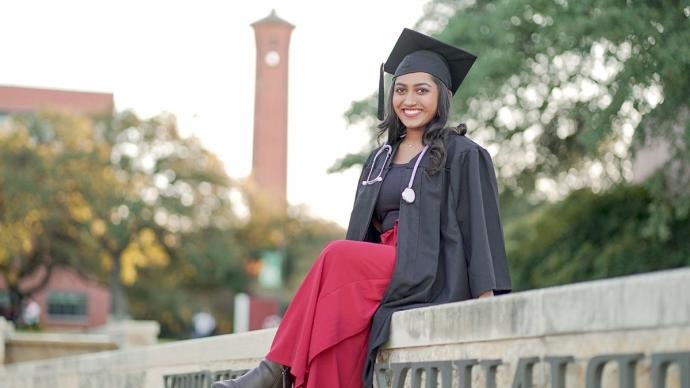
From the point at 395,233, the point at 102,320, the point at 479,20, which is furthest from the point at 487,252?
the point at 102,320

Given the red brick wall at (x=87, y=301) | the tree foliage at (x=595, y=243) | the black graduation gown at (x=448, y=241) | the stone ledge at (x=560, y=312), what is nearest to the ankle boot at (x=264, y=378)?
the black graduation gown at (x=448, y=241)

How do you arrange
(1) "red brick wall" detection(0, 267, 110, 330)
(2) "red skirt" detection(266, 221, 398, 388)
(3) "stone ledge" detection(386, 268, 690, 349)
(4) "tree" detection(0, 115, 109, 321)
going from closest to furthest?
(3) "stone ledge" detection(386, 268, 690, 349)
(2) "red skirt" detection(266, 221, 398, 388)
(4) "tree" detection(0, 115, 109, 321)
(1) "red brick wall" detection(0, 267, 110, 330)

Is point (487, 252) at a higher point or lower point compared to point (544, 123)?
lower

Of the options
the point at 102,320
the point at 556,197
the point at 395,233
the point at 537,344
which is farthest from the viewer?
the point at 102,320

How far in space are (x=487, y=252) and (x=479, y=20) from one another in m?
12.2

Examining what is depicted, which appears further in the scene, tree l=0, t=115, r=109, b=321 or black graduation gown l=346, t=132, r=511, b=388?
tree l=0, t=115, r=109, b=321

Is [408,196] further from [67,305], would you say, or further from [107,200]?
[67,305]

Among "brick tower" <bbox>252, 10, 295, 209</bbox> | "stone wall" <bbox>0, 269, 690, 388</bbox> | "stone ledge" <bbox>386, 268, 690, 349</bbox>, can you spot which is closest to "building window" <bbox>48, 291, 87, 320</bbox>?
"brick tower" <bbox>252, 10, 295, 209</bbox>

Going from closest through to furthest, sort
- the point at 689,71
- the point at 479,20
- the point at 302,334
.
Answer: the point at 302,334 < the point at 689,71 < the point at 479,20

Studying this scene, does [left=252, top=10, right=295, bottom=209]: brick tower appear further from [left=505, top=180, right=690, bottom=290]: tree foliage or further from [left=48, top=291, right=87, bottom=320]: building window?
[left=505, top=180, right=690, bottom=290]: tree foliage

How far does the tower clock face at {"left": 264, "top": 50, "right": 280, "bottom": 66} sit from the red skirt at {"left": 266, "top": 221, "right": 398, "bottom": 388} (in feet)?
252

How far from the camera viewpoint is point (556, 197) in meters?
25.2

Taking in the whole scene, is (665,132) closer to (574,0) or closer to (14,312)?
(574,0)

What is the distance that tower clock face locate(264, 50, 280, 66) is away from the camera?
3246 inches
